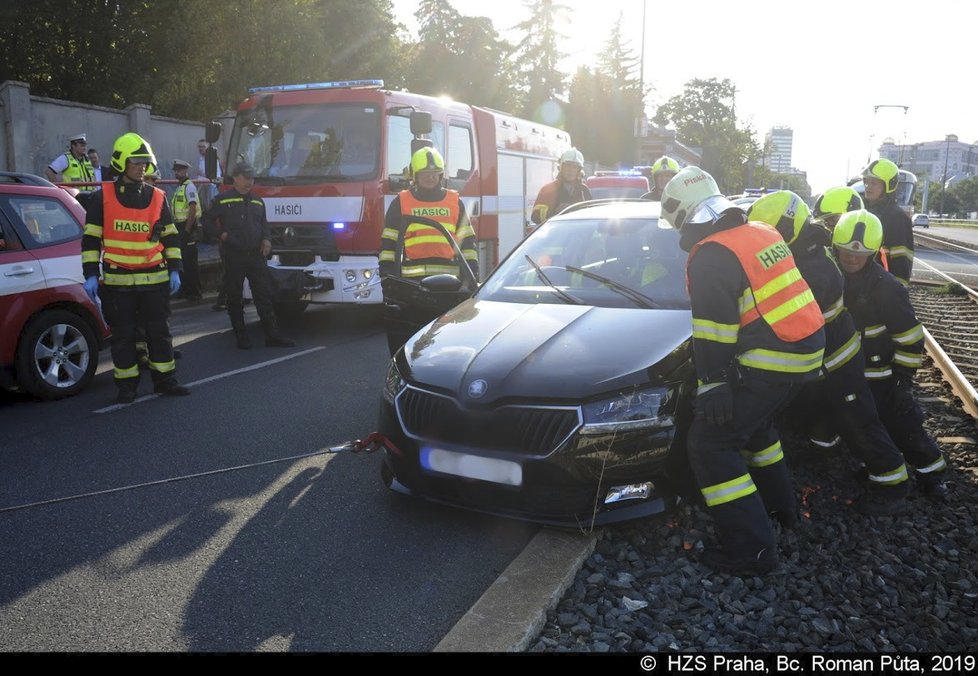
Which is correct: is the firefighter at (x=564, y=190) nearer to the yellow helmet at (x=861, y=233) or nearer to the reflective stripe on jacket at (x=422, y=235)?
the reflective stripe on jacket at (x=422, y=235)

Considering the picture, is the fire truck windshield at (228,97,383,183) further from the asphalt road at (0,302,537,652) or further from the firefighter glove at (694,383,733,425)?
the firefighter glove at (694,383,733,425)

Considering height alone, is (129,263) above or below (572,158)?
below

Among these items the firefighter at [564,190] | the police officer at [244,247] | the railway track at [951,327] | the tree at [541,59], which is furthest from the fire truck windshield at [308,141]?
the tree at [541,59]

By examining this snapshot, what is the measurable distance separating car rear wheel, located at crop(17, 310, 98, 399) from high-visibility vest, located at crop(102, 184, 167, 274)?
2.43ft

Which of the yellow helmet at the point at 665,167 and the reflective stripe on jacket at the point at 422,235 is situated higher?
the yellow helmet at the point at 665,167

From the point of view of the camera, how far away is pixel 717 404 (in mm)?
3504

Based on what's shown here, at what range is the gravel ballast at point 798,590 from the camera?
3.20 meters

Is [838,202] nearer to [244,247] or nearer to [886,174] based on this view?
[886,174]

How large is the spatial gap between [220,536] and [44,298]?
145 inches

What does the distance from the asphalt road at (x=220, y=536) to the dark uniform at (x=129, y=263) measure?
0.46 m

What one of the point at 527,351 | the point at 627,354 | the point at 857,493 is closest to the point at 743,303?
the point at 627,354

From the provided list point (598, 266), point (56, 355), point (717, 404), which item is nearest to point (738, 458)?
point (717, 404)

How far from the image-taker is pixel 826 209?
206 inches

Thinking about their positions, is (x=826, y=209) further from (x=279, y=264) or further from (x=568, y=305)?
(x=279, y=264)
